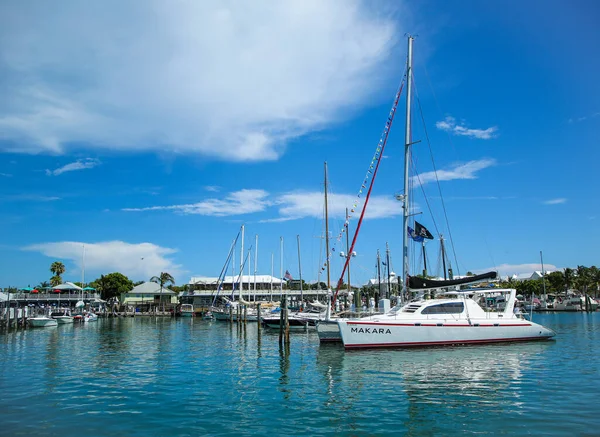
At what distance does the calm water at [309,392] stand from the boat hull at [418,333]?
930 mm

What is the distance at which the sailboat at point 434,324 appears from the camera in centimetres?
2670

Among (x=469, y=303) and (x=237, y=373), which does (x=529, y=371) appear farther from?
(x=237, y=373)

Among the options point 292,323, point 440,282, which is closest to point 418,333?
point 440,282

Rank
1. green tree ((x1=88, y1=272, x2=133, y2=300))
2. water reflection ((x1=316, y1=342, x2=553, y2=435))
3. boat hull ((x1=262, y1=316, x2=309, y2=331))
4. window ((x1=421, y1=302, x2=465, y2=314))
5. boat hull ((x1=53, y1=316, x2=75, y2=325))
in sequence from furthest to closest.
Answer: green tree ((x1=88, y1=272, x2=133, y2=300))
boat hull ((x1=53, y1=316, x2=75, y2=325))
boat hull ((x1=262, y1=316, x2=309, y2=331))
window ((x1=421, y1=302, x2=465, y2=314))
water reflection ((x1=316, y1=342, x2=553, y2=435))

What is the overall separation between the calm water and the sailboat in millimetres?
1019

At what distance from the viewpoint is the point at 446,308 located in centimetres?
2794

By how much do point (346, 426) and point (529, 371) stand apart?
1171 cm

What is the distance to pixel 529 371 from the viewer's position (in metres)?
20.2

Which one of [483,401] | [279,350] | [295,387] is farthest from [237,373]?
[483,401]

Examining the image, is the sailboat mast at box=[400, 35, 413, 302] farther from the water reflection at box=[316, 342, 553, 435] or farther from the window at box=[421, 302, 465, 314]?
the water reflection at box=[316, 342, 553, 435]

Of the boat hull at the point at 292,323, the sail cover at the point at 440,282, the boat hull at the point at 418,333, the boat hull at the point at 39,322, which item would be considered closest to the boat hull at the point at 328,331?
the boat hull at the point at 418,333

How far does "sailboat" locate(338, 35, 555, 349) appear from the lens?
87.6 ft

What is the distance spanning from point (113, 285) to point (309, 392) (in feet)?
301

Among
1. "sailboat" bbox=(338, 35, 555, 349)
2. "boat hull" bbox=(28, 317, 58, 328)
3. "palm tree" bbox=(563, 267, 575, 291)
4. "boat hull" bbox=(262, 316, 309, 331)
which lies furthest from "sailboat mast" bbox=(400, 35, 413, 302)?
"palm tree" bbox=(563, 267, 575, 291)
